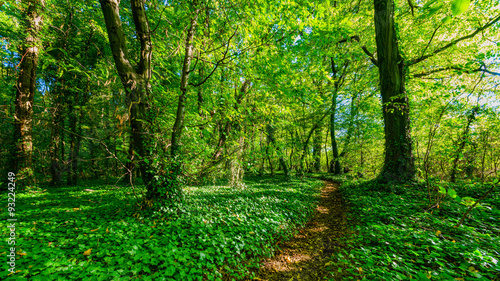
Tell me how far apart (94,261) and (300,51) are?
25.9ft

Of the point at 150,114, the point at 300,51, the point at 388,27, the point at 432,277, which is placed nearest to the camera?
the point at 432,277

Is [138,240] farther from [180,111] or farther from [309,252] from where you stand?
[309,252]

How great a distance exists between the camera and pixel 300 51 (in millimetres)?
6680

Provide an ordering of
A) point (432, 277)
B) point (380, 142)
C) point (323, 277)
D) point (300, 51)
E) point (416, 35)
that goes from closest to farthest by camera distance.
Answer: point (432, 277), point (323, 277), point (300, 51), point (416, 35), point (380, 142)

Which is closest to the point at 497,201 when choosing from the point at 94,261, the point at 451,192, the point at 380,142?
the point at 451,192

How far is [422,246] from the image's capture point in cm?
345

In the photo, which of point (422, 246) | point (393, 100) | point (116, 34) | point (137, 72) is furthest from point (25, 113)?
point (393, 100)

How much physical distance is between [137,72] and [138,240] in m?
3.79

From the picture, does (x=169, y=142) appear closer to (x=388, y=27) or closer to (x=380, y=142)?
(x=388, y=27)

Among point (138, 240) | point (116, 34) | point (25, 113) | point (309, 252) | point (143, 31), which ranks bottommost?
point (309, 252)

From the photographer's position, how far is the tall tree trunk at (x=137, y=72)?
3.87 metres

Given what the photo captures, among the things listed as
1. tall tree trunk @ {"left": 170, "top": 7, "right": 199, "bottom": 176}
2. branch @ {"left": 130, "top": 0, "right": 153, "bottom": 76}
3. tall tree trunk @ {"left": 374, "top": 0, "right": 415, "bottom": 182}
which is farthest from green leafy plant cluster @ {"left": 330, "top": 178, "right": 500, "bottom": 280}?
branch @ {"left": 130, "top": 0, "right": 153, "bottom": 76}

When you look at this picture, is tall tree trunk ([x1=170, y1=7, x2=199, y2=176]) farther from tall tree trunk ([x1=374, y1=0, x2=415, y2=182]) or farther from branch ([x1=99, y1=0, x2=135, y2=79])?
tall tree trunk ([x1=374, y1=0, x2=415, y2=182])

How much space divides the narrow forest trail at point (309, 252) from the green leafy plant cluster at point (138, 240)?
11.9 inches
